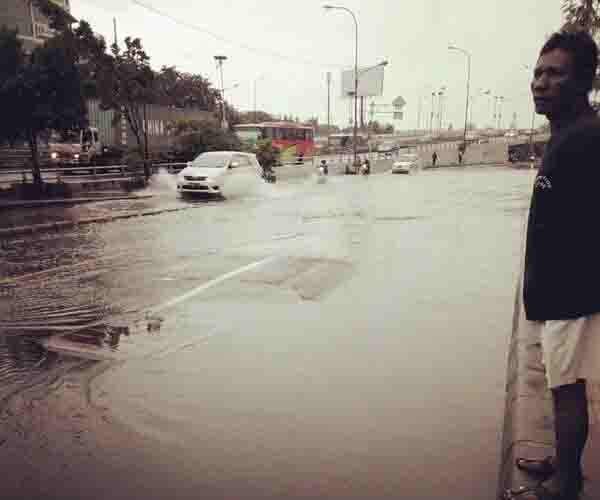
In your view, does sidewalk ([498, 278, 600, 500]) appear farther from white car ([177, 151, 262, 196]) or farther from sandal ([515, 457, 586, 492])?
white car ([177, 151, 262, 196])

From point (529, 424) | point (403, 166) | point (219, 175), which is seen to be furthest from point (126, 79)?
point (403, 166)

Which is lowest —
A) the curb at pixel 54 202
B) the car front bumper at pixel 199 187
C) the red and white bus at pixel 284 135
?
the curb at pixel 54 202

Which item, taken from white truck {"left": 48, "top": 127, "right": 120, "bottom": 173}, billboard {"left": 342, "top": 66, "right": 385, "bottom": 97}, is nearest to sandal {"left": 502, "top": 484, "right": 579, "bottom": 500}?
white truck {"left": 48, "top": 127, "right": 120, "bottom": 173}

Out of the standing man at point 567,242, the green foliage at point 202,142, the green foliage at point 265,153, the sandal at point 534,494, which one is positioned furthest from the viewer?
the green foliage at point 265,153

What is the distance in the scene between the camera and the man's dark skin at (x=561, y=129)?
2334 mm

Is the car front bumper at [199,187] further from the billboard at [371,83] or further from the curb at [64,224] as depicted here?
the billboard at [371,83]

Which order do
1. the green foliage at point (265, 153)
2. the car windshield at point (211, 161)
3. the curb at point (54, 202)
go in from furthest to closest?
the green foliage at point (265, 153) → the car windshield at point (211, 161) → the curb at point (54, 202)

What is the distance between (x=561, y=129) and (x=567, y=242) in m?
0.48

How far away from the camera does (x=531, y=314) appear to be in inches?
94.3

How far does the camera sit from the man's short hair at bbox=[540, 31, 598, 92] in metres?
2.32

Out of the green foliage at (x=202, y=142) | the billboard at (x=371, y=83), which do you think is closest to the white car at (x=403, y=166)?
the green foliage at (x=202, y=142)

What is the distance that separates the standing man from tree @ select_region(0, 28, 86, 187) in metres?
17.3

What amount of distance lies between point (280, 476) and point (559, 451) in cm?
143

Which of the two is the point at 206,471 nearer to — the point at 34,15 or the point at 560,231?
the point at 560,231
